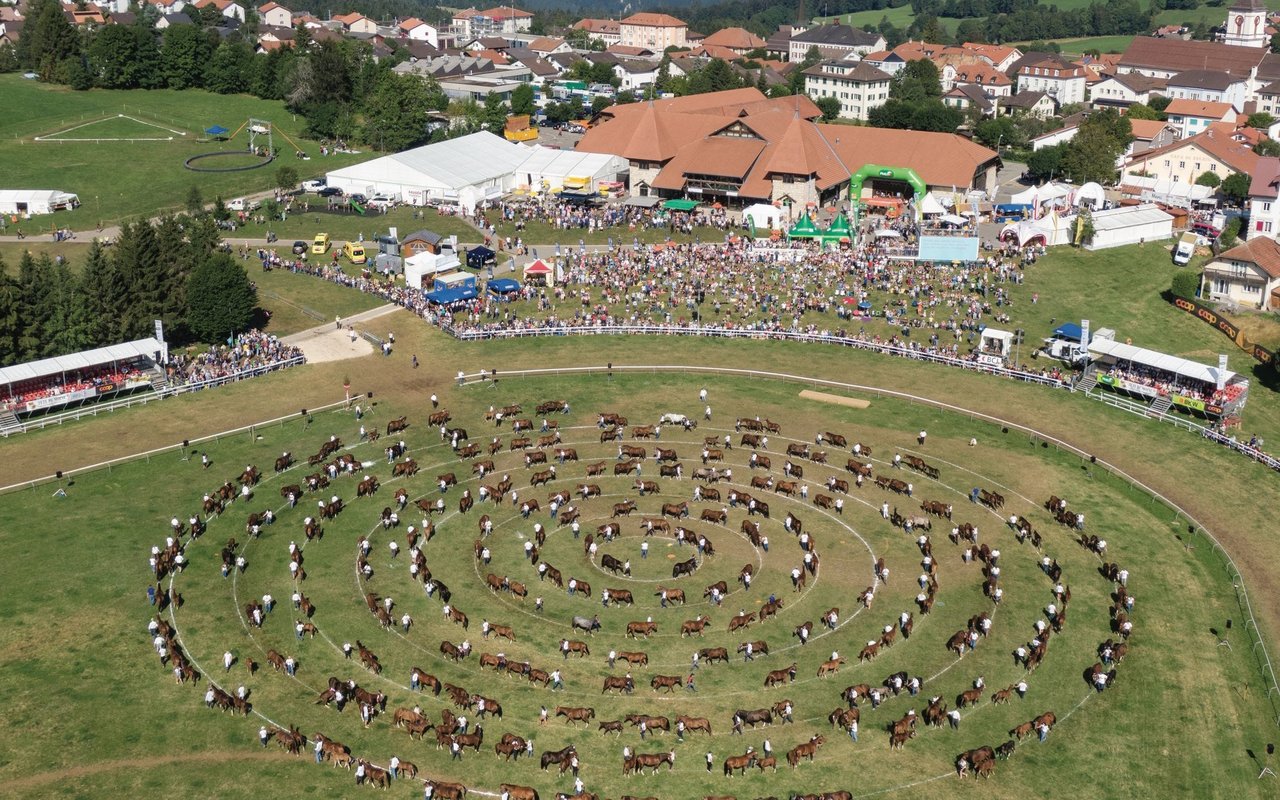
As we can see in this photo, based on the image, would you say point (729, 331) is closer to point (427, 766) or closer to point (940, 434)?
point (940, 434)

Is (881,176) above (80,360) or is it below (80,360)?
above

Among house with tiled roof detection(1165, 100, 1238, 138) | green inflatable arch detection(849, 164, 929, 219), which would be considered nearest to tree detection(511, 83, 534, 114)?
green inflatable arch detection(849, 164, 929, 219)

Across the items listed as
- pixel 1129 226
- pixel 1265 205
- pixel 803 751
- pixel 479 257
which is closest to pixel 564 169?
pixel 479 257

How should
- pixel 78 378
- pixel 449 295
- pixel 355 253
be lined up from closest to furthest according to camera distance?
pixel 78 378, pixel 449 295, pixel 355 253

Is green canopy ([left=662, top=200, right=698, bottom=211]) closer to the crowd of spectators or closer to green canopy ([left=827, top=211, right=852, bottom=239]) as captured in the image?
green canopy ([left=827, top=211, right=852, bottom=239])

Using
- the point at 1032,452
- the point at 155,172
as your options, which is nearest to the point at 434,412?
the point at 1032,452

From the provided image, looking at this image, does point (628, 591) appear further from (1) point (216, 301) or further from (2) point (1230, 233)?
(2) point (1230, 233)
